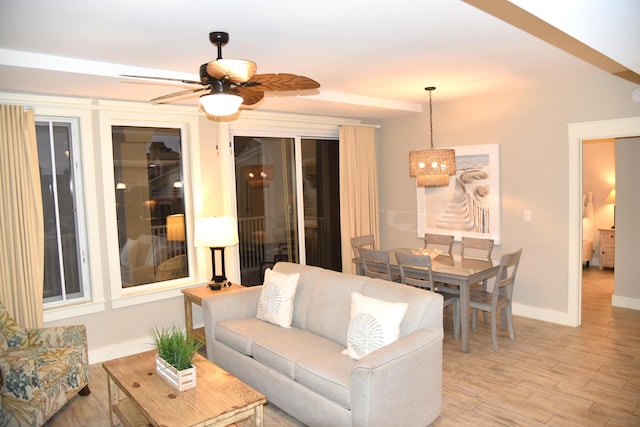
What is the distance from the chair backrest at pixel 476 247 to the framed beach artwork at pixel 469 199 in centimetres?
19

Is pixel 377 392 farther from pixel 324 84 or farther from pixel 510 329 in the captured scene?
pixel 324 84

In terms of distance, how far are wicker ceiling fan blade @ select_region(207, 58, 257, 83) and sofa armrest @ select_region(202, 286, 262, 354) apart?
2123 mm

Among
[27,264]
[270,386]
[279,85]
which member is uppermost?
[279,85]

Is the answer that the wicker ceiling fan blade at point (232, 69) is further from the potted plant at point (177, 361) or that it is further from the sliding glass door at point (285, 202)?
the sliding glass door at point (285, 202)

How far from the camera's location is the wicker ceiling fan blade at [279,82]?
2.63 metres

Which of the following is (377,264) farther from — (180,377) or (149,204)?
(180,377)

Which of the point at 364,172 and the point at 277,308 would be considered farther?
the point at 364,172

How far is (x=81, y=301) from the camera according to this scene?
436 cm

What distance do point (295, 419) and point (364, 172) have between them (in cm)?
381

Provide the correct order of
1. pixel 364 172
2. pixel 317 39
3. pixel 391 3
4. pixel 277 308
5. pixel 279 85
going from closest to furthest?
pixel 391 3
pixel 279 85
pixel 317 39
pixel 277 308
pixel 364 172

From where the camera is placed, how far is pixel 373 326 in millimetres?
2994

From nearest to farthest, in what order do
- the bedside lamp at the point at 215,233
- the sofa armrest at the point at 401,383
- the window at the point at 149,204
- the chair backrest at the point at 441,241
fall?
1. the sofa armrest at the point at 401,383
2. the bedside lamp at the point at 215,233
3. the window at the point at 149,204
4. the chair backrest at the point at 441,241

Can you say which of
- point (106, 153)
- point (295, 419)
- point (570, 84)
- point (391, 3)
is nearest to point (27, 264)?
point (106, 153)

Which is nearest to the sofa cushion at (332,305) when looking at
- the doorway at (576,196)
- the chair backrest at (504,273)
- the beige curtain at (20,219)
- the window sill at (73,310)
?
the chair backrest at (504,273)
